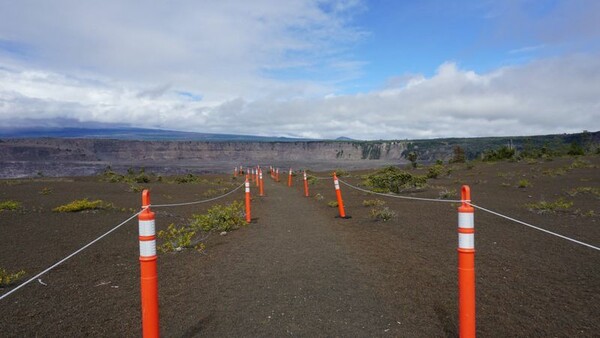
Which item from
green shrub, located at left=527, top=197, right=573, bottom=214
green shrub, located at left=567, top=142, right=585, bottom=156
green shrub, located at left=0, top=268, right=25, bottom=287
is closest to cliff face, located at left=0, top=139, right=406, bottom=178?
green shrub, located at left=567, top=142, right=585, bottom=156

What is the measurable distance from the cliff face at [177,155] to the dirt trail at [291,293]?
47471mm

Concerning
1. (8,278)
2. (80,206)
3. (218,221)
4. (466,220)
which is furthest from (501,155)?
(8,278)

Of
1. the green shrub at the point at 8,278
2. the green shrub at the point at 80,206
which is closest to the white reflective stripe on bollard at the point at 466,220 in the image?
the green shrub at the point at 8,278

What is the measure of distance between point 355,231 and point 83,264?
574cm

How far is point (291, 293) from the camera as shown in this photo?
5.54 meters

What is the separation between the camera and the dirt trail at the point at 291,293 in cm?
445

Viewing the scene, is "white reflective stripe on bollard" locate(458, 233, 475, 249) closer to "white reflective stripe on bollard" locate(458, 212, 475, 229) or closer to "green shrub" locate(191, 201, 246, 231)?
"white reflective stripe on bollard" locate(458, 212, 475, 229)

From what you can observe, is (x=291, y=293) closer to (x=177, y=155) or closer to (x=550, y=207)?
(x=550, y=207)

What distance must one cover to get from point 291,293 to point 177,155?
92.7 m

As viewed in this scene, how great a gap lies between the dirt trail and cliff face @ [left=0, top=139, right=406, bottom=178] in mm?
47471

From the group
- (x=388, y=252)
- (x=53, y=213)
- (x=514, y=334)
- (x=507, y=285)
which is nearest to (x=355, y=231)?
(x=388, y=252)

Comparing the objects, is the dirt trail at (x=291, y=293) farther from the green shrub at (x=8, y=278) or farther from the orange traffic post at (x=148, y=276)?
the green shrub at (x=8, y=278)

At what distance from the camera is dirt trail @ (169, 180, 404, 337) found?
4.45 metres

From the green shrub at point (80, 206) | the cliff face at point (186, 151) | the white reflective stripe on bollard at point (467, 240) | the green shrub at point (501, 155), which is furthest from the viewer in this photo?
the cliff face at point (186, 151)
